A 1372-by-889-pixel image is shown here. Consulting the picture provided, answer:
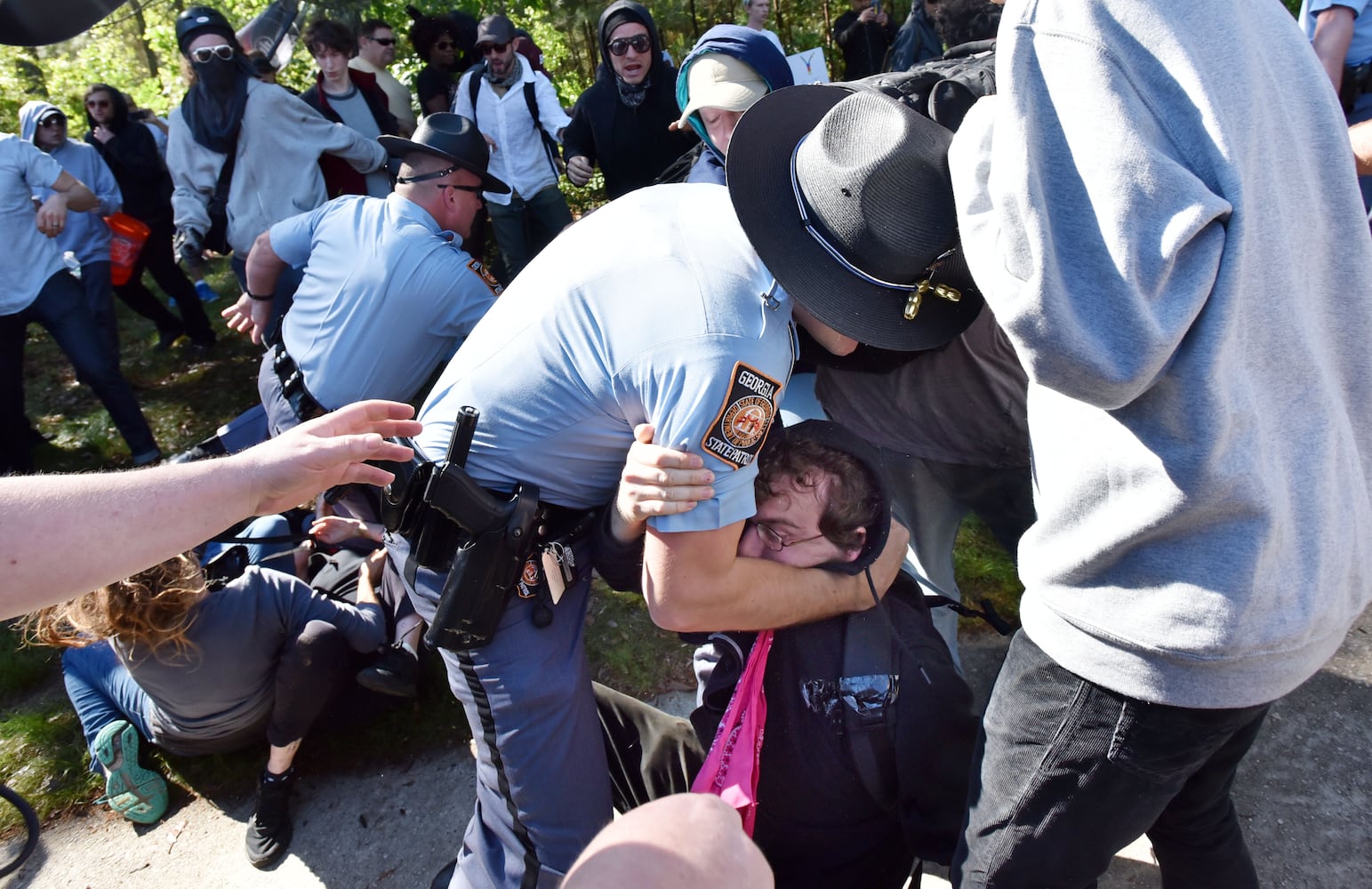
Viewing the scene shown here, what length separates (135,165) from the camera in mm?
5855

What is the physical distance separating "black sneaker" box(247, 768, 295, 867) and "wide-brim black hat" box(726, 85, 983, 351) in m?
2.19

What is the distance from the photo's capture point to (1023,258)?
3.74 ft

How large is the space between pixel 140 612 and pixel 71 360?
294 cm

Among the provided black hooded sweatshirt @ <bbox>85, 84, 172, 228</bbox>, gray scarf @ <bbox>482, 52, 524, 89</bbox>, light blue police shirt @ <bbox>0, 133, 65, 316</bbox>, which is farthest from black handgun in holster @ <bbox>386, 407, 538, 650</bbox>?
black hooded sweatshirt @ <bbox>85, 84, 172, 228</bbox>

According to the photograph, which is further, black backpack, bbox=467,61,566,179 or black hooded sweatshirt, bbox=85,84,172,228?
black hooded sweatshirt, bbox=85,84,172,228

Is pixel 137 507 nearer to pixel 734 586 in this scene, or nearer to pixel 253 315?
pixel 734 586

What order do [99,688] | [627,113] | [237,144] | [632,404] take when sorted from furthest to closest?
1. [627,113]
2. [237,144]
3. [99,688]
4. [632,404]

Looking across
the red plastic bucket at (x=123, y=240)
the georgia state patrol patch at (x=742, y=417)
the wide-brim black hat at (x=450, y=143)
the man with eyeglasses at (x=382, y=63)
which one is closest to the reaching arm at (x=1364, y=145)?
the georgia state patrol patch at (x=742, y=417)

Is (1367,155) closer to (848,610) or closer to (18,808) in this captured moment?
(848,610)

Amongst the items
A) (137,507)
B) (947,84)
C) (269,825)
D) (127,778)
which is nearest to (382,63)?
(127,778)

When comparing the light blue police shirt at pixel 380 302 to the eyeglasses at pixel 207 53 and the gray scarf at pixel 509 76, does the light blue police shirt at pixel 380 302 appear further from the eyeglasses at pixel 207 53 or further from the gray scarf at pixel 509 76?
the gray scarf at pixel 509 76

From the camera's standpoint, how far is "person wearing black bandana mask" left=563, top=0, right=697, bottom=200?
450 centimetres

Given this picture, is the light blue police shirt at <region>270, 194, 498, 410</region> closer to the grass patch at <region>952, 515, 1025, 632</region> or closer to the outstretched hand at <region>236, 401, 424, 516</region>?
the outstretched hand at <region>236, 401, 424, 516</region>

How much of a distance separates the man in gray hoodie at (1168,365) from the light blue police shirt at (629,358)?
46cm
